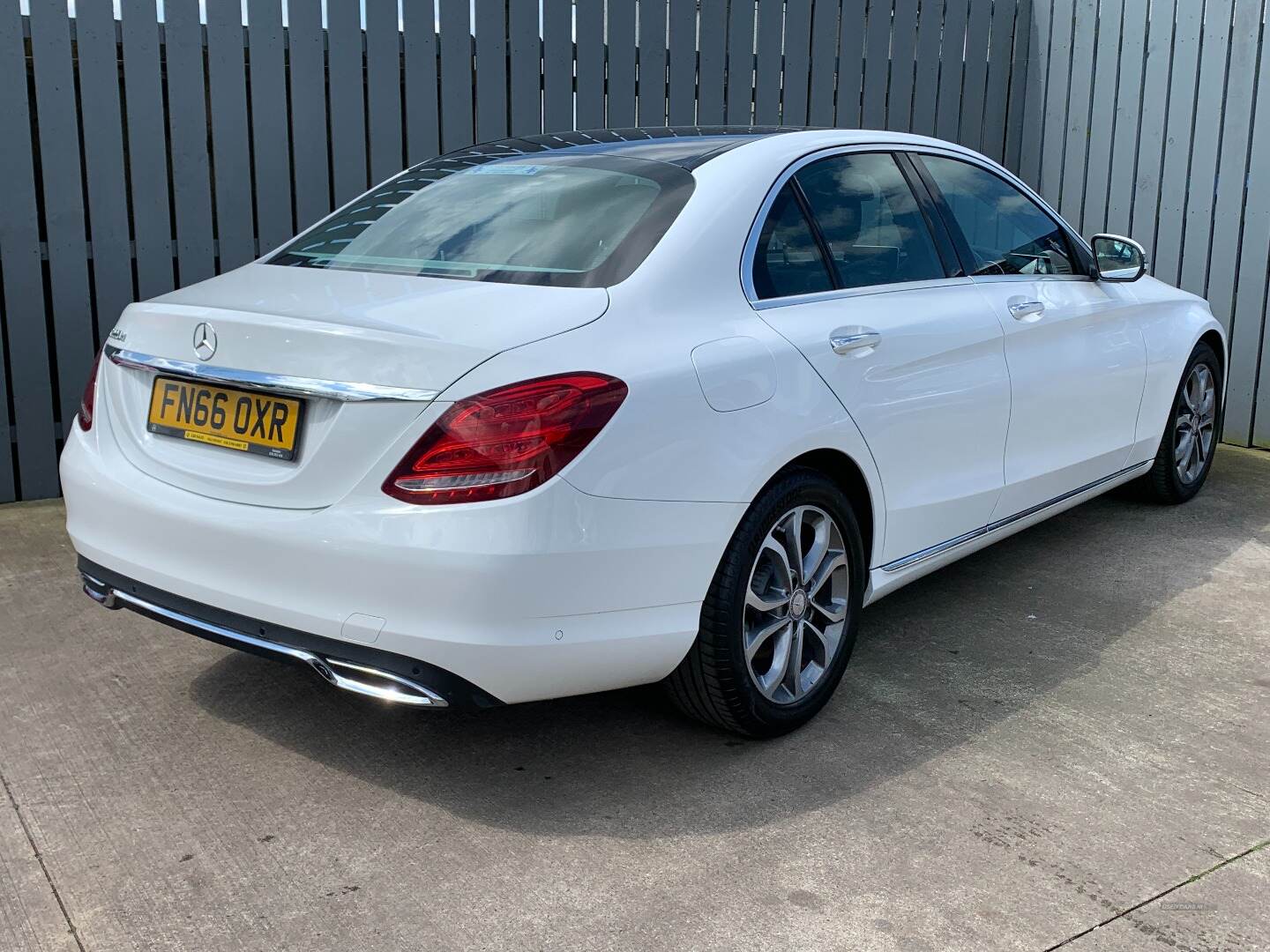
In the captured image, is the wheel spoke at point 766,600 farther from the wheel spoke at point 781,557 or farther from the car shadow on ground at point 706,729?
the car shadow on ground at point 706,729

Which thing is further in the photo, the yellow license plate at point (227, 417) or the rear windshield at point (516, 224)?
the rear windshield at point (516, 224)

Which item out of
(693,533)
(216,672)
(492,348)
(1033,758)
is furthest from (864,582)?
(216,672)

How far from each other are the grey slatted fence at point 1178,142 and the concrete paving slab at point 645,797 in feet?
11.3

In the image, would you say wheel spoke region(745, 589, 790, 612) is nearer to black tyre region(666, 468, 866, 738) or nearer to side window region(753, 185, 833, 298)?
black tyre region(666, 468, 866, 738)

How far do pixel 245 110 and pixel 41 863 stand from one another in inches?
155

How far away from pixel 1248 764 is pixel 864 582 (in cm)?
105

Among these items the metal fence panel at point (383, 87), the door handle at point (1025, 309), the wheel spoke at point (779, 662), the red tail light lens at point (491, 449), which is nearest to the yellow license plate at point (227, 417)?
the red tail light lens at point (491, 449)

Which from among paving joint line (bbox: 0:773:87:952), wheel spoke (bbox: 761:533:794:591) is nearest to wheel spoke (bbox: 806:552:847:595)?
wheel spoke (bbox: 761:533:794:591)

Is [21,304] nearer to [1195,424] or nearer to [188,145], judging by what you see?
[188,145]

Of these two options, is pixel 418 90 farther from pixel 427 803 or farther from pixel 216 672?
pixel 427 803

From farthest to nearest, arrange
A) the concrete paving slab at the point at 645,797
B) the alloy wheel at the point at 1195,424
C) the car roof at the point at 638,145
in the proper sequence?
the alloy wheel at the point at 1195,424
the car roof at the point at 638,145
the concrete paving slab at the point at 645,797

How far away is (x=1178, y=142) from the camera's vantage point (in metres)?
7.34

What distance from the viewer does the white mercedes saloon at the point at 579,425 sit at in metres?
2.63

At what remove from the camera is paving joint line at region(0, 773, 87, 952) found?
248cm
